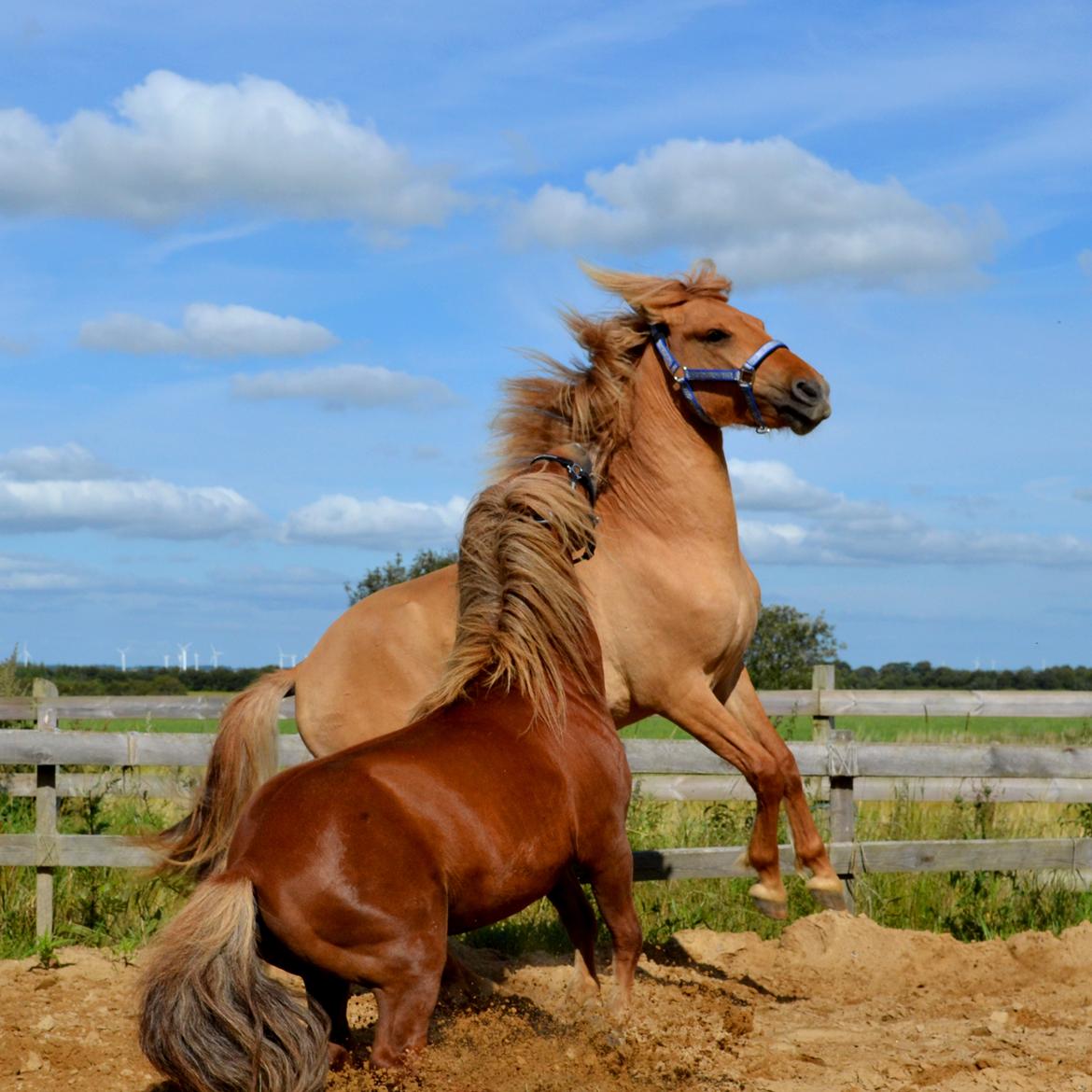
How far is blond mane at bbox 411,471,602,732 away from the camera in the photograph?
419 centimetres

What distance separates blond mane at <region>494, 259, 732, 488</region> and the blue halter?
181mm

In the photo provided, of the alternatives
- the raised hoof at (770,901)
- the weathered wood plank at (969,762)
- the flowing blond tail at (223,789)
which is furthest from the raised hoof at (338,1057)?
the weathered wood plank at (969,762)

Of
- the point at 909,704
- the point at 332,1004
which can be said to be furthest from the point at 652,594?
the point at 909,704

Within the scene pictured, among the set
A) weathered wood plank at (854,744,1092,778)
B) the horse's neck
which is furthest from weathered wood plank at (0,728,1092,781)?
the horse's neck

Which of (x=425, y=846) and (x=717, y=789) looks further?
(x=717, y=789)

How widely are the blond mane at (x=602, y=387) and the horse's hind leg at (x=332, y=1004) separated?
2644 mm

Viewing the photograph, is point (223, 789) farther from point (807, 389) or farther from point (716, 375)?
point (807, 389)

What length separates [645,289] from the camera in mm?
5820

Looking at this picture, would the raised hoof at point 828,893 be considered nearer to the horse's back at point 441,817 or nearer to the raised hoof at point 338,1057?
the horse's back at point 441,817

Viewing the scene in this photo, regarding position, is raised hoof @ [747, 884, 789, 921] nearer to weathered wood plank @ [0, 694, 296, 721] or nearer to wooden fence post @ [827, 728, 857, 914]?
wooden fence post @ [827, 728, 857, 914]

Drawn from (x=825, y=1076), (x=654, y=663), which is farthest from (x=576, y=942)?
(x=654, y=663)

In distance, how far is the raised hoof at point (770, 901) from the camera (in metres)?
5.61

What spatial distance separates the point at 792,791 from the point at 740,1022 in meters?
1.07

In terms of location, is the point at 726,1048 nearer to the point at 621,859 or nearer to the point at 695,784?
the point at 621,859
